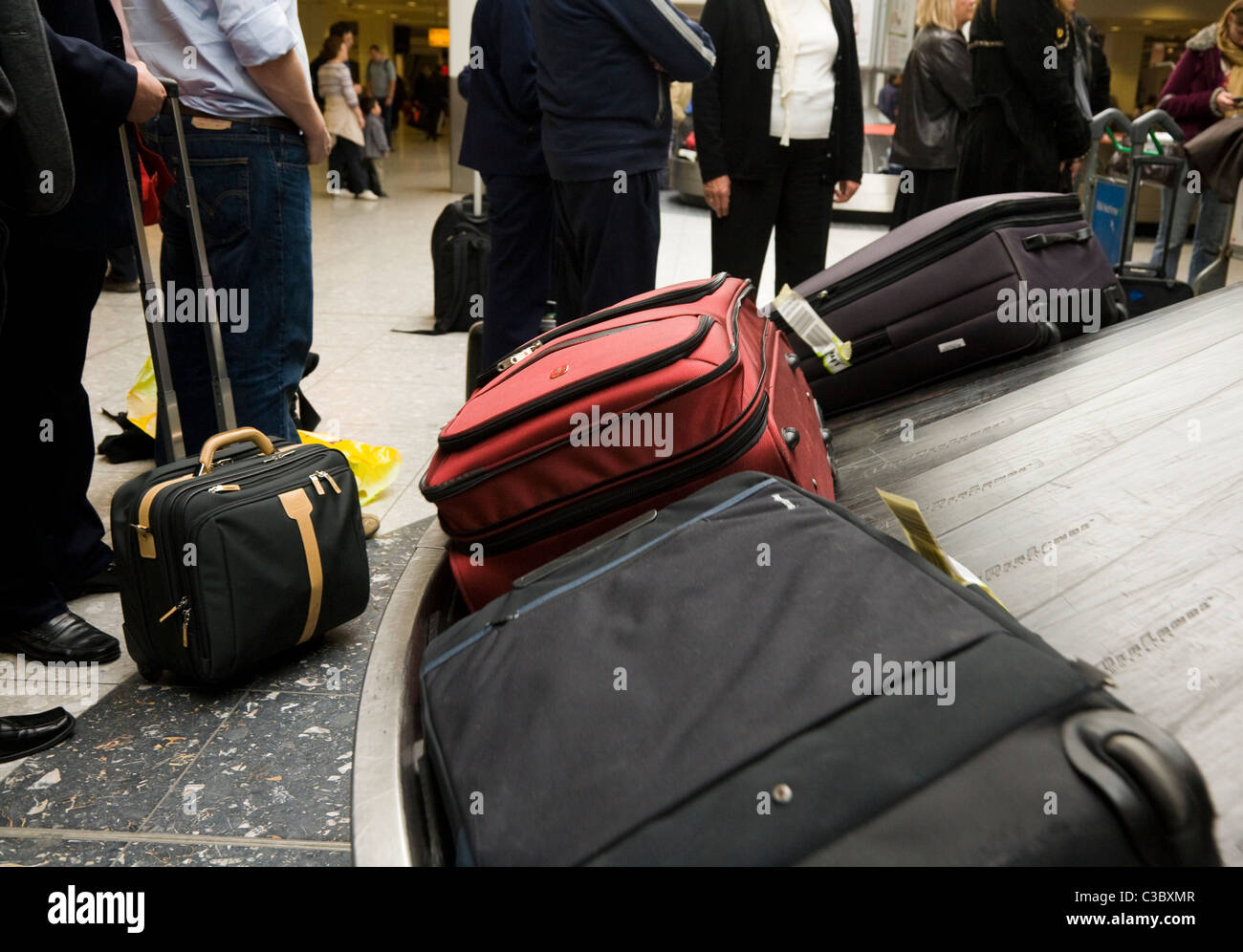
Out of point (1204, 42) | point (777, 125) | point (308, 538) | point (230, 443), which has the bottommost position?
point (308, 538)

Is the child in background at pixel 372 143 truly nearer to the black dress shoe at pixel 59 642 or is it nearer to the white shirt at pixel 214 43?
the white shirt at pixel 214 43

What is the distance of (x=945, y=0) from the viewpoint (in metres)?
4.82

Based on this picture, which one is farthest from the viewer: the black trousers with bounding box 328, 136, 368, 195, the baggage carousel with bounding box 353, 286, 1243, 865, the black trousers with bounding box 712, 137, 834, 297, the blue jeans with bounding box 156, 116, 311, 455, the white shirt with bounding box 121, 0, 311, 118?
the black trousers with bounding box 328, 136, 368, 195

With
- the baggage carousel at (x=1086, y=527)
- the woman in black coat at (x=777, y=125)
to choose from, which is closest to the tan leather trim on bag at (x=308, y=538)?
the baggage carousel at (x=1086, y=527)

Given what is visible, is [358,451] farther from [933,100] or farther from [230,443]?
[933,100]

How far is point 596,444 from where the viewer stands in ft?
3.41

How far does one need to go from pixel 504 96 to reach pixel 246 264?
122 cm

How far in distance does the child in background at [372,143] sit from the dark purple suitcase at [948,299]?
31.6 ft

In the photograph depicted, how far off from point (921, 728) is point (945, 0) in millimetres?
5037

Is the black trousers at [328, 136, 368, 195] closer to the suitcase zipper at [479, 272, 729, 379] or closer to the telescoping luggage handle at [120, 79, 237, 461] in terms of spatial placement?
the telescoping luggage handle at [120, 79, 237, 461]

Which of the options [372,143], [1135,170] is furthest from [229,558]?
[372,143]

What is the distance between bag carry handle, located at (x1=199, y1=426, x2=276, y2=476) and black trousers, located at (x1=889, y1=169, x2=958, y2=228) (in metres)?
3.84

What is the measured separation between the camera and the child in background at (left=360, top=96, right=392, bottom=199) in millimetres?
10998

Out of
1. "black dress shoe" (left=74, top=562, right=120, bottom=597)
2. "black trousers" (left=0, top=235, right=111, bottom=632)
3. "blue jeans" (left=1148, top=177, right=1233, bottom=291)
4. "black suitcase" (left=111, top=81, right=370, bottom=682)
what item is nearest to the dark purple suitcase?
"black suitcase" (left=111, top=81, right=370, bottom=682)
